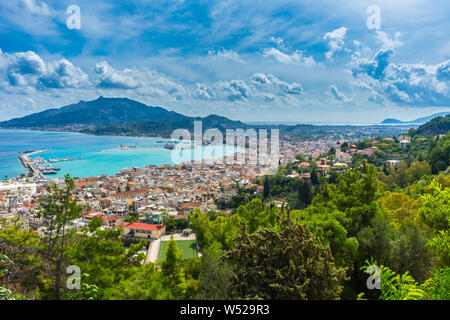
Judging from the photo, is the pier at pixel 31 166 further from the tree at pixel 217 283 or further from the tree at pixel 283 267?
the tree at pixel 283 267

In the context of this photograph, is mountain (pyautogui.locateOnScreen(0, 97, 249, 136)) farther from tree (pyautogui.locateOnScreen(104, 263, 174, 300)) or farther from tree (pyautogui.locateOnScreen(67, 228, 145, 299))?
tree (pyautogui.locateOnScreen(104, 263, 174, 300))

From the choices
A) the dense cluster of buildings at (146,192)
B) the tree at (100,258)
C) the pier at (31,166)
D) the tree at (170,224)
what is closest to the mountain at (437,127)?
the dense cluster of buildings at (146,192)

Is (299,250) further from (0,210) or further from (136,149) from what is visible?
(136,149)

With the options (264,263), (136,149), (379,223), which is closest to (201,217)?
(379,223)

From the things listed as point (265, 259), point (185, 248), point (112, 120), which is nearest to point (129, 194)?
point (185, 248)
